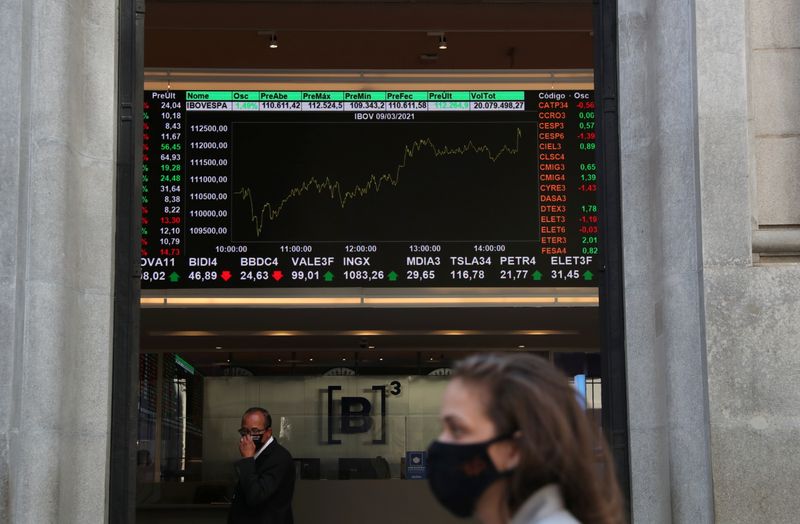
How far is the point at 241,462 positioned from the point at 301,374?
212 inches

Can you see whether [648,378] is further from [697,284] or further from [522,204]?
[522,204]

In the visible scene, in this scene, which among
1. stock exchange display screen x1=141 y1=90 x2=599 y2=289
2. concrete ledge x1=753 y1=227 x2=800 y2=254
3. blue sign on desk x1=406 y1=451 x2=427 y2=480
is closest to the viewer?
concrete ledge x1=753 y1=227 x2=800 y2=254

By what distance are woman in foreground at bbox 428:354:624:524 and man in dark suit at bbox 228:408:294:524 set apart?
20.1 feet

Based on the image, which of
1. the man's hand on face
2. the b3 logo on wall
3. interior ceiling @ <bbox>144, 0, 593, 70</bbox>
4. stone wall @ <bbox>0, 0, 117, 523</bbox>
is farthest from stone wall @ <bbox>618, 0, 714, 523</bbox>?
the b3 logo on wall

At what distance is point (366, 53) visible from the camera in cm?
1104

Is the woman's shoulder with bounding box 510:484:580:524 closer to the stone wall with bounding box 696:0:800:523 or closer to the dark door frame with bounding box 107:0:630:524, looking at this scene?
the stone wall with bounding box 696:0:800:523

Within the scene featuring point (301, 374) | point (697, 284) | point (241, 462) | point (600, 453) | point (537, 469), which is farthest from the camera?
point (301, 374)

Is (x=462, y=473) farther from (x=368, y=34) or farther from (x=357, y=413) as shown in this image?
(x=357, y=413)

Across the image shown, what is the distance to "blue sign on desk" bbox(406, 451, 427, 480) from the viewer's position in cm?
1285

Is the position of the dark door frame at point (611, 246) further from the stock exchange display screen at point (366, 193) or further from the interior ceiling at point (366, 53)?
the stock exchange display screen at point (366, 193)

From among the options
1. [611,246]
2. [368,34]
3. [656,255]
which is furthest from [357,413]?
[656,255]

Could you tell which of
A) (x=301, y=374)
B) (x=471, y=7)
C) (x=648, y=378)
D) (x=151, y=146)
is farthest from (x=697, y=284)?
(x=301, y=374)

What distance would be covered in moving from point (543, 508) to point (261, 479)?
248 inches

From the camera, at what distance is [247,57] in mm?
11188
